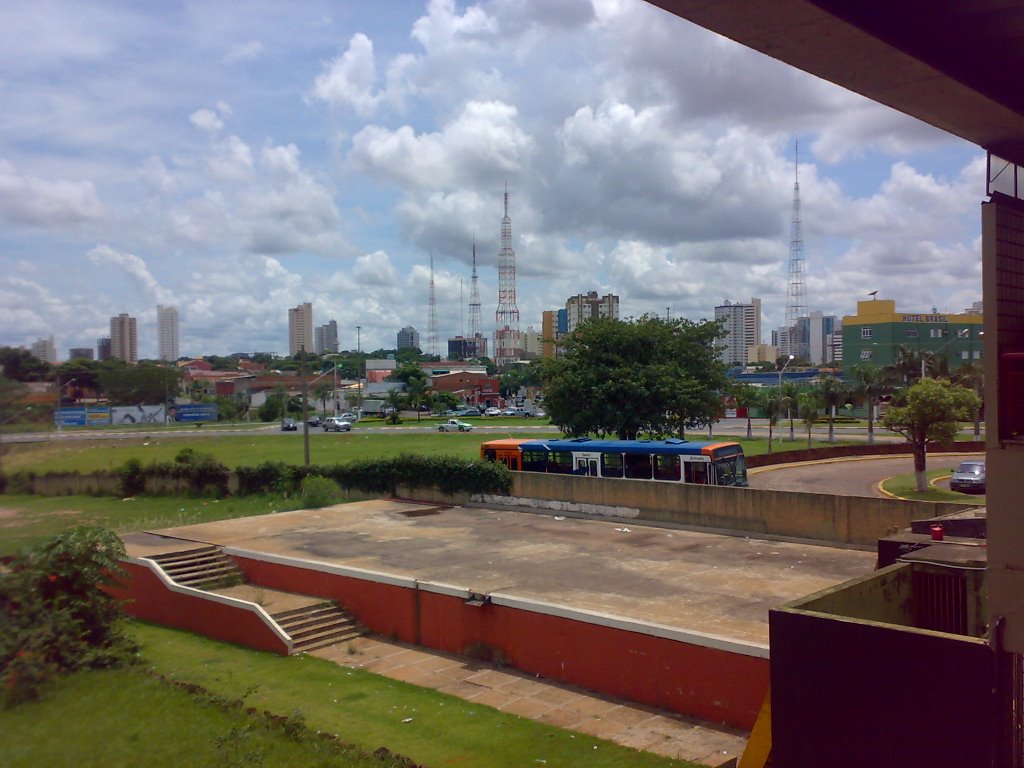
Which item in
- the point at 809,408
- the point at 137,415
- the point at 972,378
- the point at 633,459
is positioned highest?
the point at 972,378

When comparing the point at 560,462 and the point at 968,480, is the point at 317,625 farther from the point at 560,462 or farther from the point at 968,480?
the point at 968,480

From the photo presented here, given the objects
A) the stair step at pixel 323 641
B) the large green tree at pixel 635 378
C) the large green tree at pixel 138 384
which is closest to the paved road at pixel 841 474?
the large green tree at pixel 635 378

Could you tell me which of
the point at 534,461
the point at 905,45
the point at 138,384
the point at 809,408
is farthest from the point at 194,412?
the point at 905,45

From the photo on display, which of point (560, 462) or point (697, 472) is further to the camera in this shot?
point (560, 462)

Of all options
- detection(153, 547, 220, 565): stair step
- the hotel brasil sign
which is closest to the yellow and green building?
the hotel brasil sign

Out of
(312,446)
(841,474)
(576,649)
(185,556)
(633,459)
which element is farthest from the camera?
(312,446)

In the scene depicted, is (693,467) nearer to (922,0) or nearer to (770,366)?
(922,0)

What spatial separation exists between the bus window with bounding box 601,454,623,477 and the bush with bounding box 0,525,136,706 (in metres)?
16.1

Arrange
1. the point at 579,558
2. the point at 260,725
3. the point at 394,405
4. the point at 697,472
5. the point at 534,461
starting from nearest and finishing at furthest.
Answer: the point at 260,725, the point at 579,558, the point at 697,472, the point at 534,461, the point at 394,405

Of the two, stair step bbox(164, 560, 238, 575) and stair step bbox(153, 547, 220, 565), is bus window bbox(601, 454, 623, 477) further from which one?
stair step bbox(153, 547, 220, 565)

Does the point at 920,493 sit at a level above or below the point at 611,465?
below

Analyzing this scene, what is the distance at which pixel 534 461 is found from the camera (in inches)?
1208

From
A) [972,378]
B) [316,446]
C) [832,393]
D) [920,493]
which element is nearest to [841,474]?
[920,493]

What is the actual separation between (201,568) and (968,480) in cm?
2620
